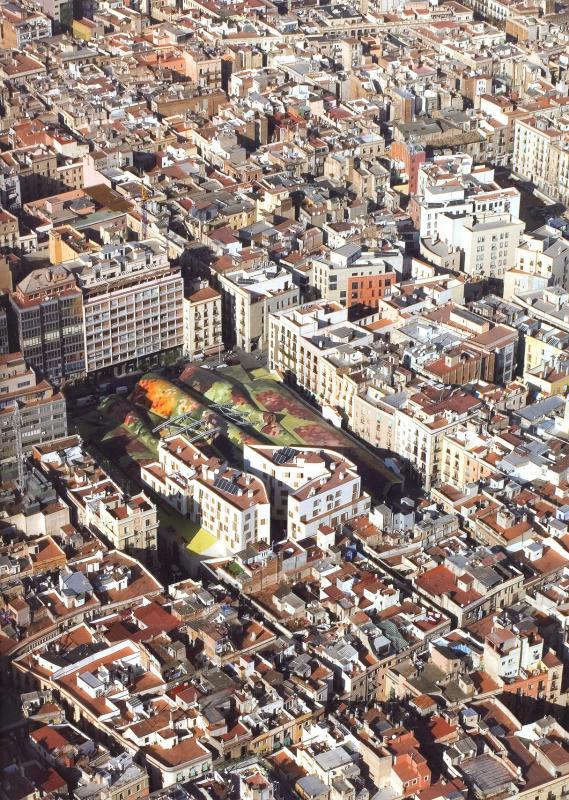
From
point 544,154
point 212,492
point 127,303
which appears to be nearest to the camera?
point 212,492

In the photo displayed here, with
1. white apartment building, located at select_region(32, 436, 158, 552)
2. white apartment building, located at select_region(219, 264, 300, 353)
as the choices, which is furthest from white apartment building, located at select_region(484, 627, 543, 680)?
white apartment building, located at select_region(219, 264, 300, 353)

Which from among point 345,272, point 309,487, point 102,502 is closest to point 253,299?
point 345,272

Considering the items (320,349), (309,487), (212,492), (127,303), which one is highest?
(127,303)

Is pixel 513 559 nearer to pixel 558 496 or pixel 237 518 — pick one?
pixel 558 496

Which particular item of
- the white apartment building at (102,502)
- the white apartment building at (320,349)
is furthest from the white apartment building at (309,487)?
the white apartment building at (320,349)

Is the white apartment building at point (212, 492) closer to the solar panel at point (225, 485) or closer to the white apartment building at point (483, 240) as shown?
the solar panel at point (225, 485)

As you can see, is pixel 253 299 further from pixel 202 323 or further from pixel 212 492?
pixel 212 492
